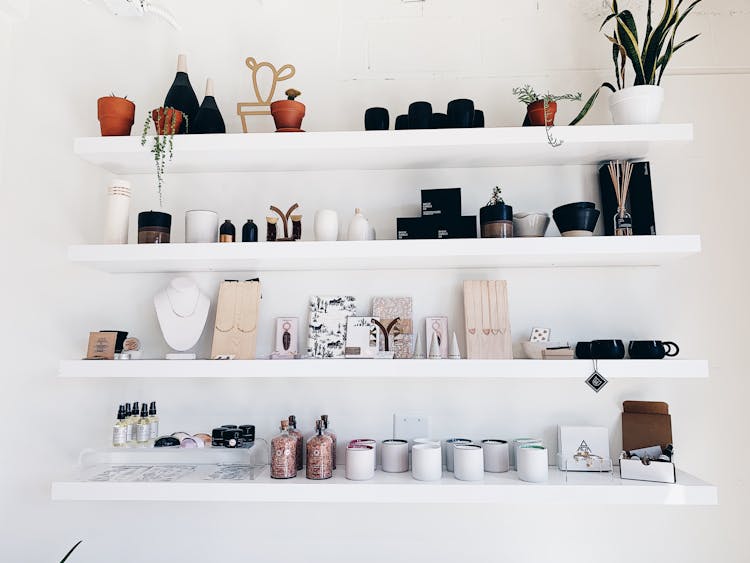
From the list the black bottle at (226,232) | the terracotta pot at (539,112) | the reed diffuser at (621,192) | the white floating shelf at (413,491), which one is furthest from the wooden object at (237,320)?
the reed diffuser at (621,192)

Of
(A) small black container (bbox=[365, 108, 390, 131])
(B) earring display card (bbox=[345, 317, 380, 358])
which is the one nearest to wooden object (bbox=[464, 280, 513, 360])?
(B) earring display card (bbox=[345, 317, 380, 358])

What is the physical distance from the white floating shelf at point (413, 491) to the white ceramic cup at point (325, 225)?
0.73m

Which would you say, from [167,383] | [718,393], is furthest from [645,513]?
[167,383]

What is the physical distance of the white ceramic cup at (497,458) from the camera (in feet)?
5.04

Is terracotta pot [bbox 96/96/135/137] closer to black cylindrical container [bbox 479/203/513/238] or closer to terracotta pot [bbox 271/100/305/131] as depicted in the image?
terracotta pot [bbox 271/100/305/131]

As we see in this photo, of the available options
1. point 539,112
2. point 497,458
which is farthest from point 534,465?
point 539,112

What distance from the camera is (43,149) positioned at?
1.74 meters

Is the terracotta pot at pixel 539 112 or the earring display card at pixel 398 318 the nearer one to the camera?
the terracotta pot at pixel 539 112

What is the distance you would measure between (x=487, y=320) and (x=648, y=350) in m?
0.46

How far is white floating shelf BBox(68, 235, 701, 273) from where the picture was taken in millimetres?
1458

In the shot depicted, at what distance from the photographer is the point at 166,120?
5.13 ft

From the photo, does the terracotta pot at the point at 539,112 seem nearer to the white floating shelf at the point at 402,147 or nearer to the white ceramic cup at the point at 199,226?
the white floating shelf at the point at 402,147

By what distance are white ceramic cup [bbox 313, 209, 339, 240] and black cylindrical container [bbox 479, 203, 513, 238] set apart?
18.3 inches

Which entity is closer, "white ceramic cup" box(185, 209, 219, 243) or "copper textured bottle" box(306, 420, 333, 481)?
"copper textured bottle" box(306, 420, 333, 481)
